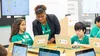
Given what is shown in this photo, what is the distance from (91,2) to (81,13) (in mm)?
546

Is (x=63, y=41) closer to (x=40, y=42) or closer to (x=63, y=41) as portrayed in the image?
(x=63, y=41)

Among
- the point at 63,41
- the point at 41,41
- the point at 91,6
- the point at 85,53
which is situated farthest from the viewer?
the point at 91,6

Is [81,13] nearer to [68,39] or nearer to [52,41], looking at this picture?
[52,41]

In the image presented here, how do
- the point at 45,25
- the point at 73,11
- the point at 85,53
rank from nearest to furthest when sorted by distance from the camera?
the point at 85,53 → the point at 45,25 → the point at 73,11

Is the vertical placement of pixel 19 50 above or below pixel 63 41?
above

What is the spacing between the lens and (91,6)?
6.42 meters

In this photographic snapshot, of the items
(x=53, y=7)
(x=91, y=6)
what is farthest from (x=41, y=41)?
(x=91, y=6)

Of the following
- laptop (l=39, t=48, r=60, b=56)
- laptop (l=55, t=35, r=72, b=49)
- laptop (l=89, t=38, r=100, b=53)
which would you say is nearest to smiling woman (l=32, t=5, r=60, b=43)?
laptop (l=55, t=35, r=72, b=49)

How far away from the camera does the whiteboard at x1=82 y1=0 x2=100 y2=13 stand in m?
6.37

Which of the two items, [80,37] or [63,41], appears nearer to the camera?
[63,41]

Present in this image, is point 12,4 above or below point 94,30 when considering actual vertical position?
above

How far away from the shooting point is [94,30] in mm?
4562

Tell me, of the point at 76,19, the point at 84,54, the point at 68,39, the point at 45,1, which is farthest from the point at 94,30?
the point at 84,54

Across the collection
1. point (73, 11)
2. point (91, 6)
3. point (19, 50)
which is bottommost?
point (19, 50)
